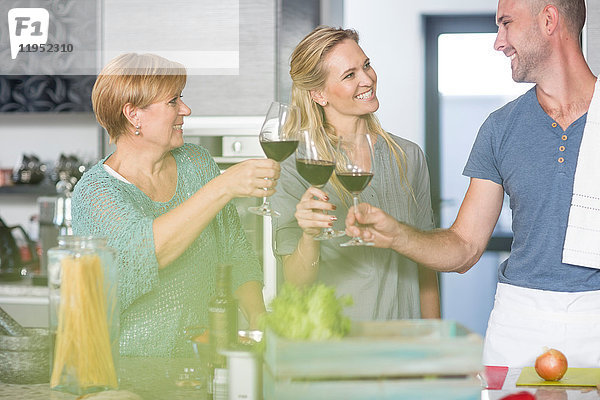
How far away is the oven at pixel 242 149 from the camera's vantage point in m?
3.02

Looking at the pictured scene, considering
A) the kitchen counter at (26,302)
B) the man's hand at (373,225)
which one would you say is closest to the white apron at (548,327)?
the man's hand at (373,225)

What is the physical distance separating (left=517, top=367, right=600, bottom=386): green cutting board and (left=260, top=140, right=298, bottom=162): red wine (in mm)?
573

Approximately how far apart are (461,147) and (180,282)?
121 inches

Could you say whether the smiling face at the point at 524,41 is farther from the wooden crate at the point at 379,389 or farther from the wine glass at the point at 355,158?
the wooden crate at the point at 379,389

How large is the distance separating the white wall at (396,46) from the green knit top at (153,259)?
256cm

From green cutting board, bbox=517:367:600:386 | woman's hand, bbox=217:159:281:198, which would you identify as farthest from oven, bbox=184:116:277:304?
green cutting board, bbox=517:367:600:386

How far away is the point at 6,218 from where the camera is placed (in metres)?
3.82

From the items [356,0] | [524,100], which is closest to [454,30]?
[356,0]

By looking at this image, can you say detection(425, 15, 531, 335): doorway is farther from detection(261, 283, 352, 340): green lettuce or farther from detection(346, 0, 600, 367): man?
detection(261, 283, 352, 340): green lettuce

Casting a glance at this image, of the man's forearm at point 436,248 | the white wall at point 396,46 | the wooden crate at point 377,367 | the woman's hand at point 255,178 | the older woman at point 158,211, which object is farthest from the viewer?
the white wall at point 396,46

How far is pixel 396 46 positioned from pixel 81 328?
3.49 m

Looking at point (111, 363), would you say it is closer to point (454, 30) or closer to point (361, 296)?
point (361, 296)

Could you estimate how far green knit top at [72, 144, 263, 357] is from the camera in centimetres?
155

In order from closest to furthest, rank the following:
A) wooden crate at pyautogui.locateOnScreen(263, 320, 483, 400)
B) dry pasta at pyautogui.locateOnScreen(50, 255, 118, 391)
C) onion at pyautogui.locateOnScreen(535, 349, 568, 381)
→ wooden crate at pyautogui.locateOnScreen(263, 320, 483, 400) < dry pasta at pyautogui.locateOnScreen(50, 255, 118, 391) < onion at pyautogui.locateOnScreen(535, 349, 568, 381)
